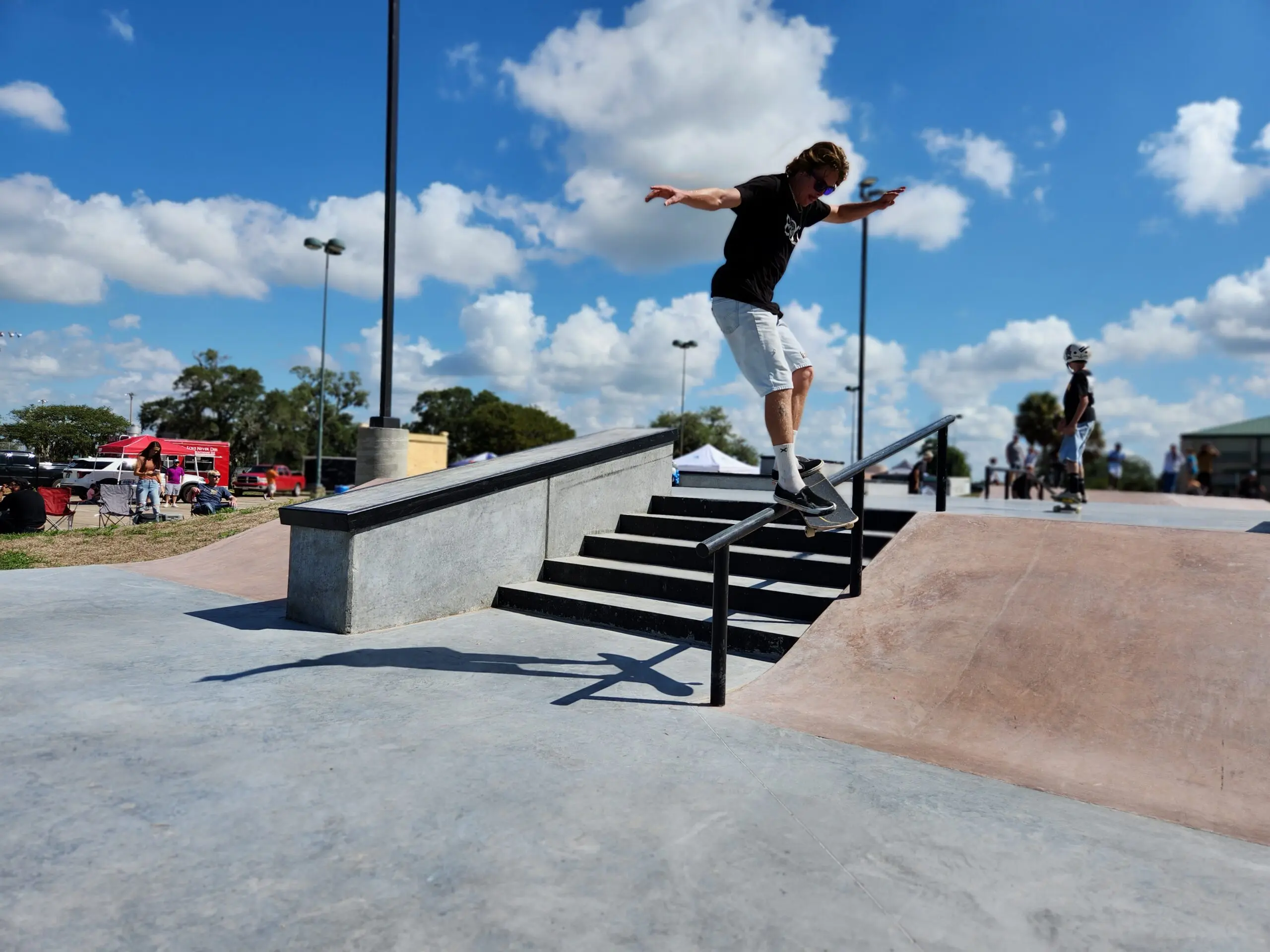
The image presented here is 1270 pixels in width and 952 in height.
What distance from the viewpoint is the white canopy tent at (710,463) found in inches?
1043

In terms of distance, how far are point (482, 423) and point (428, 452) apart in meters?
69.6

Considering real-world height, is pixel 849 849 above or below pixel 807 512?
below

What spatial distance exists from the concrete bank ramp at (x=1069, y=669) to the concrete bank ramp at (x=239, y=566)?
4.41 m

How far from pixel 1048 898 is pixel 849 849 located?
50 cm

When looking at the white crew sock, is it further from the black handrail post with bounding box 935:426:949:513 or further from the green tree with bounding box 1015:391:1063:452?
the green tree with bounding box 1015:391:1063:452

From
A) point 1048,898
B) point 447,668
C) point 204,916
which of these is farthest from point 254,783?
point 1048,898

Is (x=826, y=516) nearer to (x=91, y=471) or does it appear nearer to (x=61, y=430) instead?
(x=61, y=430)

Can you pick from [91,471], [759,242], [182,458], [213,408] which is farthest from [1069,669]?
[213,408]

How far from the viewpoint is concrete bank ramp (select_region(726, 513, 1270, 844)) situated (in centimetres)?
284

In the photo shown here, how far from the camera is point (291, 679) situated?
3688mm

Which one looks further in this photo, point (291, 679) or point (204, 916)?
point (291, 679)

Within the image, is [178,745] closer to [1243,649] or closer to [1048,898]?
[1048,898]

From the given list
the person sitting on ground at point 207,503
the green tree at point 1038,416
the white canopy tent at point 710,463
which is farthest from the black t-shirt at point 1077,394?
the green tree at point 1038,416

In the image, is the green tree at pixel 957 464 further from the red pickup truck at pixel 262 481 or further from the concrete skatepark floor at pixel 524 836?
the concrete skatepark floor at pixel 524 836
